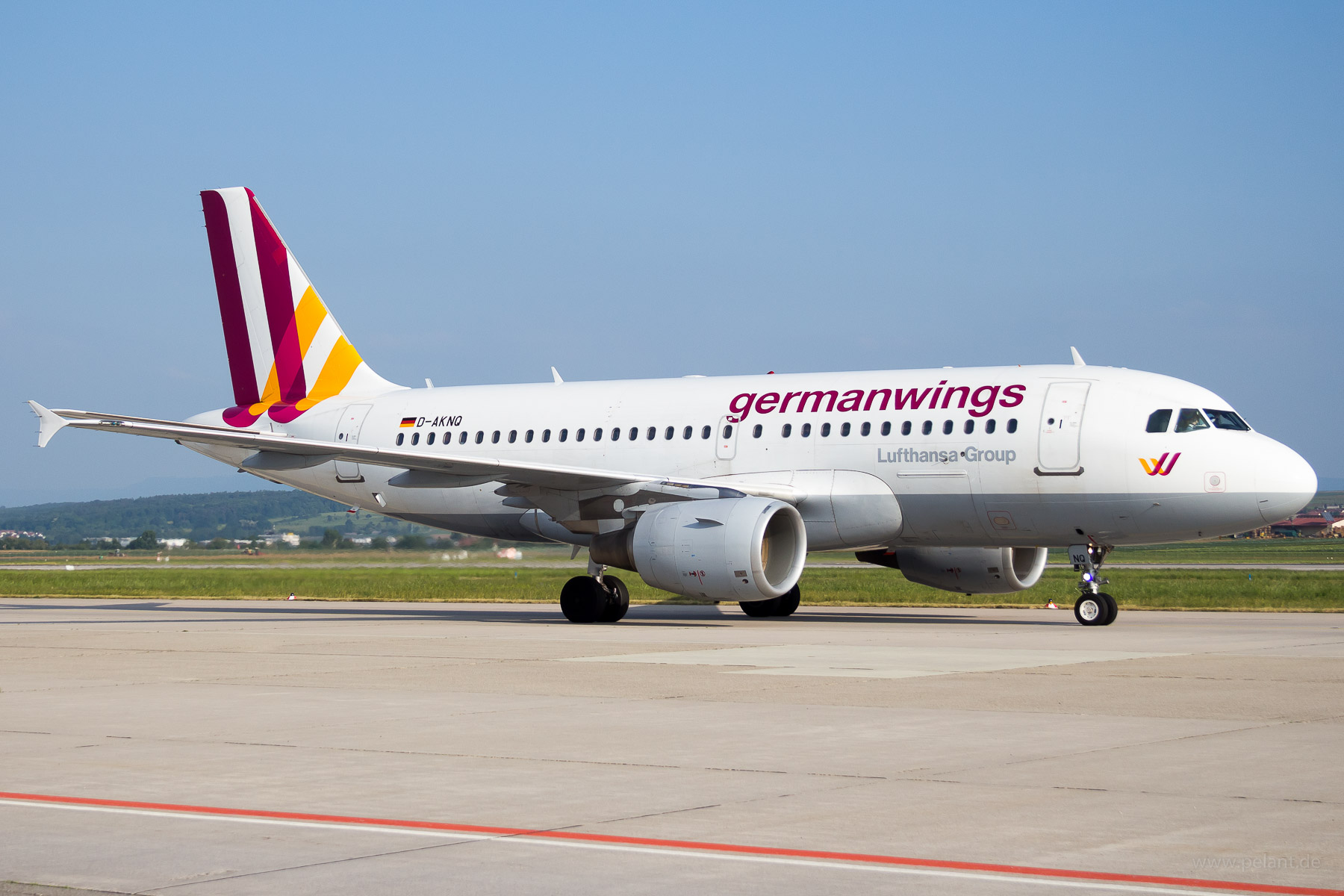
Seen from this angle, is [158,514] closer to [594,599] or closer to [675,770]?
[594,599]

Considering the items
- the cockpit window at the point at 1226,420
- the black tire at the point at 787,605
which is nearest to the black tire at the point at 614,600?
the black tire at the point at 787,605

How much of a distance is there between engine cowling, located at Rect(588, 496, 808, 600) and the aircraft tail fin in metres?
9.48

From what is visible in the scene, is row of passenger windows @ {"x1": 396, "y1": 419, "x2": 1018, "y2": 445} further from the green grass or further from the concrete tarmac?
the green grass

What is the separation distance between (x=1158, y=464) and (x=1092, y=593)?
2049 mm

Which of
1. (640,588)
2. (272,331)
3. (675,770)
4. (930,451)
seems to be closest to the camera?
(675,770)

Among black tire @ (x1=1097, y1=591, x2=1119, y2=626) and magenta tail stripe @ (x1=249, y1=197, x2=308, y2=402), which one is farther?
magenta tail stripe @ (x1=249, y1=197, x2=308, y2=402)

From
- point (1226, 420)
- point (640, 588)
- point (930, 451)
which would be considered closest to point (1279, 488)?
point (1226, 420)

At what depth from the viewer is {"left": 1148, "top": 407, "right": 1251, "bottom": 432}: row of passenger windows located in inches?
810

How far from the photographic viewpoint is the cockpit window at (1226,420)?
20641mm

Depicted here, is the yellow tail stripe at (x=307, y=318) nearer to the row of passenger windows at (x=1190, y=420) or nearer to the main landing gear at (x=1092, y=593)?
the main landing gear at (x=1092, y=593)

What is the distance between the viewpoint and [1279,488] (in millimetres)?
20062

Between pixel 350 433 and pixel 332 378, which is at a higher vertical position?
pixel 332 378

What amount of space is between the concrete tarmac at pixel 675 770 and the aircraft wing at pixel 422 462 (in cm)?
542

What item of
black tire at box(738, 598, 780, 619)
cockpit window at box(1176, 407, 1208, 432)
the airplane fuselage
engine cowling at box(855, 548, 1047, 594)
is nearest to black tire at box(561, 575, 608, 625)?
the airplane fuselage
